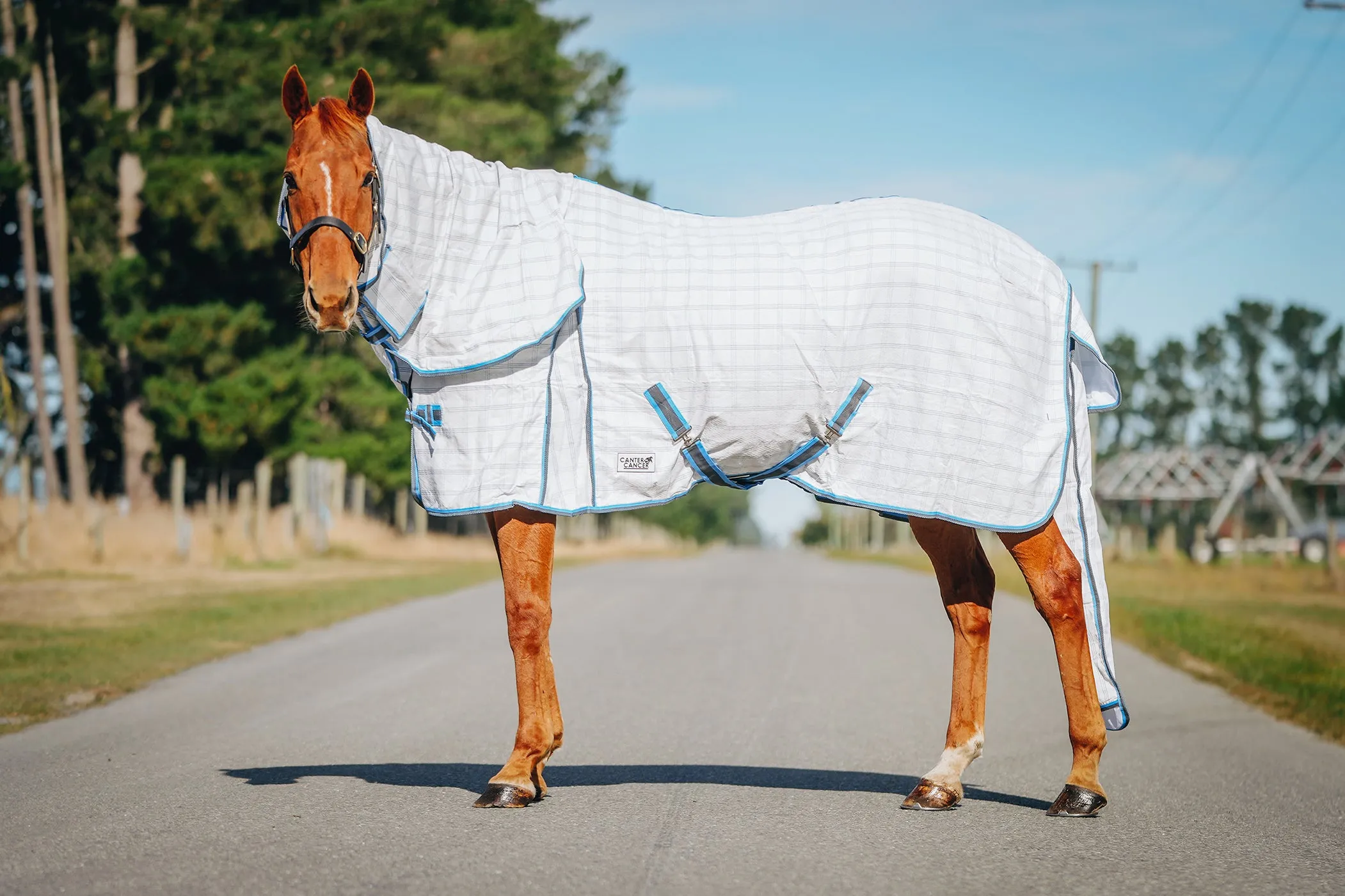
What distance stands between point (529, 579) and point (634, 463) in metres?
0.61

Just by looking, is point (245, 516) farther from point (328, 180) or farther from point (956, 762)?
point (956, 762)

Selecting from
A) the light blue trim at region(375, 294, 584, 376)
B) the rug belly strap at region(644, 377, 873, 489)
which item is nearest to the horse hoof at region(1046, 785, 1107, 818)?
the rug belly strap at region(644, 377, 873, 489)

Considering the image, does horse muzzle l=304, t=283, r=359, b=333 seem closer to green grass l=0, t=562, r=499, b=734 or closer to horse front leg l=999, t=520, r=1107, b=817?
horse front leg l=999, t=520, r=1107, b=817

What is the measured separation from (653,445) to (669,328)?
47 centimetres

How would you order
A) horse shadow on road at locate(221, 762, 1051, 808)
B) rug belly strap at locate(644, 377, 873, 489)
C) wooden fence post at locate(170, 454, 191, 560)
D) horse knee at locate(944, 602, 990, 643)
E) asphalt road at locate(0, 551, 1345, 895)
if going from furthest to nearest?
wooden fence post at locate(170, 454, 191, 560), horse shadow on road at locate(221, 762, 1051, 808), horse knee at locate(944, 602, 990, 643), rug belly strap at locate(644, 377, 873, 489), asphalt road at locate(0, 551, 1345, 895)

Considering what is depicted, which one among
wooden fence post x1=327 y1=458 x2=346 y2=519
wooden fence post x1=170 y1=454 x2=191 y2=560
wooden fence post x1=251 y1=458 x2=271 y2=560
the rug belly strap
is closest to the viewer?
the rug belly strap

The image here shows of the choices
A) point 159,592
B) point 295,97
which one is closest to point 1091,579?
point 295,97

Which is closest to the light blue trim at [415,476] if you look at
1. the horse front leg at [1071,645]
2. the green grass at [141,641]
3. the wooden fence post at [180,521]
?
the horse front leg at [1071,645]

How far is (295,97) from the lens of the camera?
530 centimetres

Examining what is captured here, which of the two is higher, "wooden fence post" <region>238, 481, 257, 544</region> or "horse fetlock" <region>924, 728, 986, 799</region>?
"horse fetlock" <region>924, 728, 986, 799</region>

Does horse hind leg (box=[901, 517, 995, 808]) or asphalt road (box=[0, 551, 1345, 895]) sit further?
horse hind leg (box=[901, 517, 995, 808])

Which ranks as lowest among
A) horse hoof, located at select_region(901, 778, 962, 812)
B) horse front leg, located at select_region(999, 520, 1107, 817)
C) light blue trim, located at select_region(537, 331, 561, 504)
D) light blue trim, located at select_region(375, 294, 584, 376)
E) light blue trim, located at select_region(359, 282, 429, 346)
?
horse hoof, located at select_region(901, 778, 962, 812)

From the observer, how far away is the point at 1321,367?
98.1 meters

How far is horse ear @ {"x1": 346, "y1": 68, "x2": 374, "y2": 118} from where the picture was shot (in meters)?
5.32
